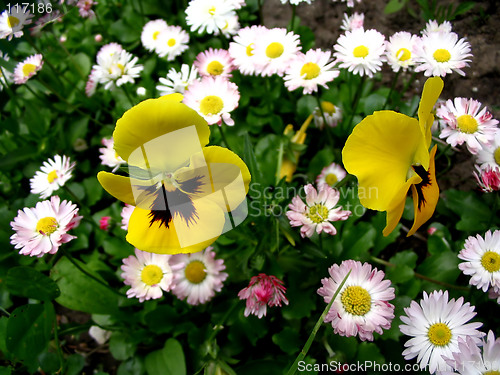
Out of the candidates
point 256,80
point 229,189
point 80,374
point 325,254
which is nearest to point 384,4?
point 256,80

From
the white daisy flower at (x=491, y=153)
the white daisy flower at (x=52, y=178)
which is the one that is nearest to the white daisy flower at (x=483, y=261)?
the white daisy flower at (x=491, y=153)

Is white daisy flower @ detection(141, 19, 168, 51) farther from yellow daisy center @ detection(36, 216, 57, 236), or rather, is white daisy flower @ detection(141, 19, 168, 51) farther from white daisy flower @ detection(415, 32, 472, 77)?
white daisy flower @ detection(415, 32, 472, 77)

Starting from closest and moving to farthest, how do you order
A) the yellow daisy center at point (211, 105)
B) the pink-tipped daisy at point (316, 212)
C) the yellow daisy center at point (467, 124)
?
the pink-tipped daisy at point (316, 212)
the yellow daisy center at point (467, 124)
the yellow daisy center at point (211, 105)

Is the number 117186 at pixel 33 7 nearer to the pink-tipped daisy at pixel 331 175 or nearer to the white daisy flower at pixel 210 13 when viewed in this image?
the white daisy flower at pixel 210 13

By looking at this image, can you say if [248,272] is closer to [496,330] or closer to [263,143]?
[263,143]

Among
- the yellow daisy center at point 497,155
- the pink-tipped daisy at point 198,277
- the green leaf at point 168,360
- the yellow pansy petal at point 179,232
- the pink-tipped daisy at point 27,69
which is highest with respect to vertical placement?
the yellow pansy petal at point 179,232

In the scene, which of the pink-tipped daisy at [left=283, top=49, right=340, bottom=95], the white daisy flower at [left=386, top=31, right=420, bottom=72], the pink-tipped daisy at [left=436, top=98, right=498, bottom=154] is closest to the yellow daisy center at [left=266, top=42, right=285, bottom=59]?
the pink-tipped daisy at [left=283, top=49, right=340, bottom=95]

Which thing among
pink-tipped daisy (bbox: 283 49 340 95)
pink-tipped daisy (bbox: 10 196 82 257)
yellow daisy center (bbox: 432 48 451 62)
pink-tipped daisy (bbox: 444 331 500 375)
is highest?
yellow daisy center (bbox: 432 48 451 62)
